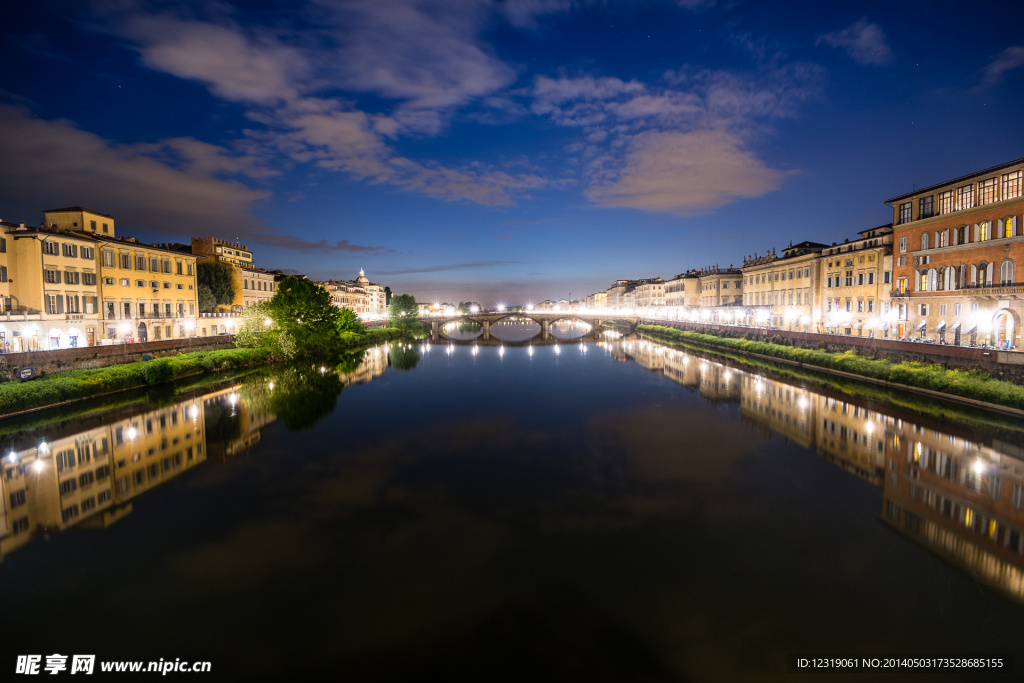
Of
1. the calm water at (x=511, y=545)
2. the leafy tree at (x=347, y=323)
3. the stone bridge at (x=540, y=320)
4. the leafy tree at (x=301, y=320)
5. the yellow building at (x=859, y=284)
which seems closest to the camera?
the calm water at (x=511, y=545)

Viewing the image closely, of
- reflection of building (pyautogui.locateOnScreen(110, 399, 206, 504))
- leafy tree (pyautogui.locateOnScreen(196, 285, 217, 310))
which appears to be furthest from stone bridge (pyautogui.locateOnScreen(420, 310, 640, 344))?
reflection of building (pyautogui.locateOnScreen(110, 399, 206, 504))

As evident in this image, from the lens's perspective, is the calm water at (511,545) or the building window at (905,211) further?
the building window at (905,211)

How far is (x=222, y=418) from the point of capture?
827 inches

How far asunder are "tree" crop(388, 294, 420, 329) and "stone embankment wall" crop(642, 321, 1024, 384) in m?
66.3

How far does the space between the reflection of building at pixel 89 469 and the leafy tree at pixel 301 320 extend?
728 inches

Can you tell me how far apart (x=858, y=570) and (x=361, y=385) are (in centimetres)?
2693

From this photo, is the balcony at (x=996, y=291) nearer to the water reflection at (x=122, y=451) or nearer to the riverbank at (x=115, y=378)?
the water reflection at (x=122, y=451)

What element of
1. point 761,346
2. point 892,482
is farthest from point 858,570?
point 761,346

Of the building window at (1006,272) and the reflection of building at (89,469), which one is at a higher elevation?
the building window at (1006,272)

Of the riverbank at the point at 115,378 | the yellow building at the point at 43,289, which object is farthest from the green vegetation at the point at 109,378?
the yellow building at the point at 43,289

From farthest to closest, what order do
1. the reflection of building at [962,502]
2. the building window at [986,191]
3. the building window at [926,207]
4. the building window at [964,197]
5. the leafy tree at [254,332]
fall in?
the leafy tree at [254,332] < the building window at [926,207] < the building window at [964,197] < the building window at [986,191] < the reflection of building at [962,502]

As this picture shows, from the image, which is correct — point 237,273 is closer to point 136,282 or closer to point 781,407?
point 136,282

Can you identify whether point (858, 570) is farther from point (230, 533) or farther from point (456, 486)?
point (230, 533)

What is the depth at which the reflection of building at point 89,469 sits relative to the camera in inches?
451
